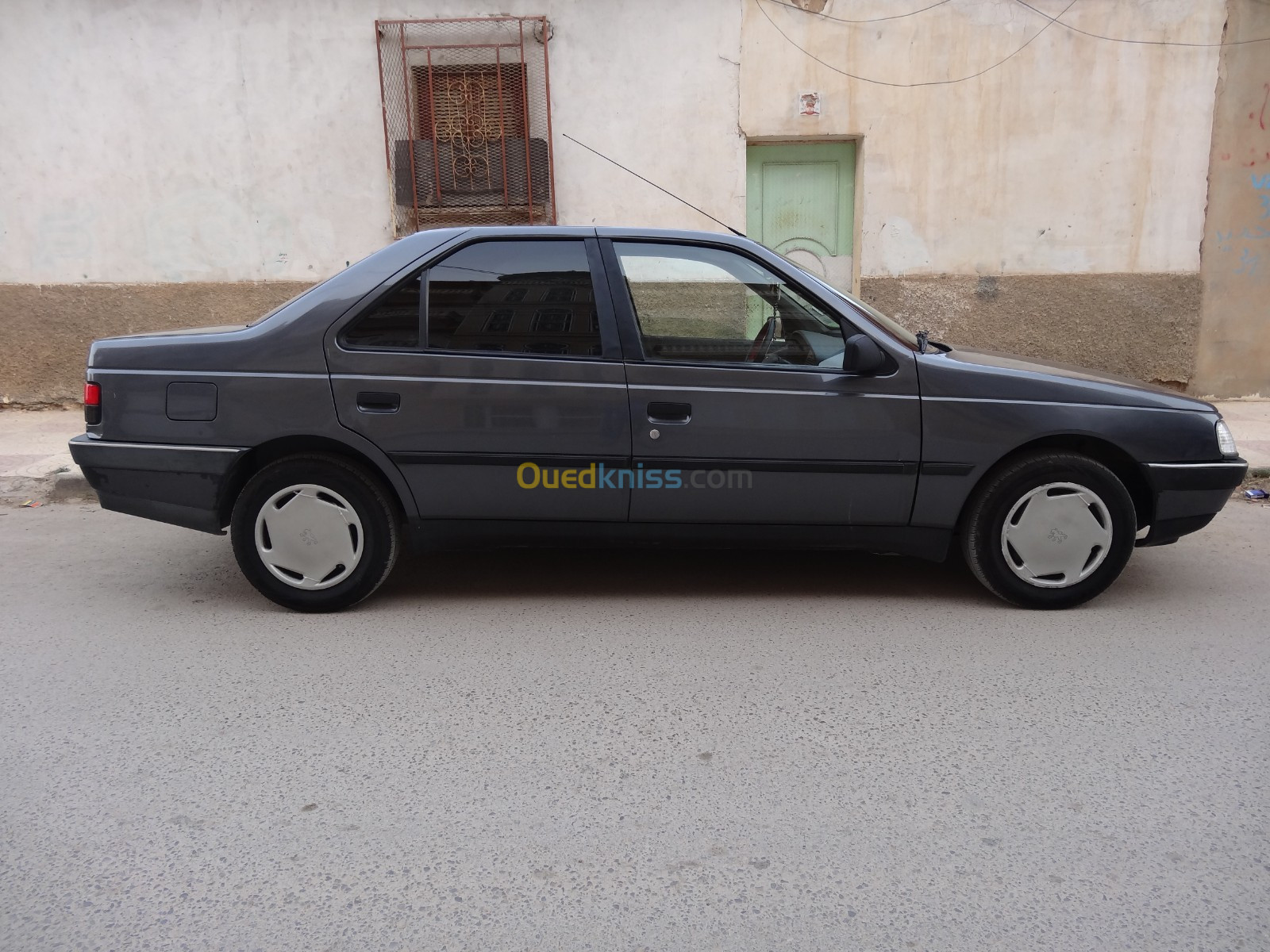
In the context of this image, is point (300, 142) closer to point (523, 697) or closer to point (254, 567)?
point (254, 567)

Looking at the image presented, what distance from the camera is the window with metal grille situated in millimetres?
8734

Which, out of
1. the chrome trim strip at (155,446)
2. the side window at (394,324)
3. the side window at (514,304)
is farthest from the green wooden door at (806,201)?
the chrome trim strip at (155,446)

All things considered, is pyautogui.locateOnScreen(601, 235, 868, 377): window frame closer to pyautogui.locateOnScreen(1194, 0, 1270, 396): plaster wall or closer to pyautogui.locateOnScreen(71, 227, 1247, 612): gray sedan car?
pyautogui.locateOnScreen(71, 227, 1247, 612): gray sedan car

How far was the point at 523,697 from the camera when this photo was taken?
11.0 ft

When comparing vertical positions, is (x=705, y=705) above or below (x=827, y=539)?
below

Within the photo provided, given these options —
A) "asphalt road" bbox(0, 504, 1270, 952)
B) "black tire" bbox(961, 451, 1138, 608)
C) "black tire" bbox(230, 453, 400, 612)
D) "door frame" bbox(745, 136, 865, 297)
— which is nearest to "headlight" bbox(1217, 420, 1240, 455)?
"black tire" bbox(961, 451, 1138, 608)

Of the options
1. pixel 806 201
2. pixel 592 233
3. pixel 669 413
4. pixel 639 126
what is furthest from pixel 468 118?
pixel 669 413

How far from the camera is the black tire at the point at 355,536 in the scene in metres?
4.12

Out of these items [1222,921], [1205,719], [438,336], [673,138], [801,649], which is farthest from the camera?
[673,138]

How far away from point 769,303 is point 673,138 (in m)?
5.19

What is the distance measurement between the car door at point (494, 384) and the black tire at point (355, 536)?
183mm

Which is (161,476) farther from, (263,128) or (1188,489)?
(263,128)

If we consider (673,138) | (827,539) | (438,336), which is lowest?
(827,539)

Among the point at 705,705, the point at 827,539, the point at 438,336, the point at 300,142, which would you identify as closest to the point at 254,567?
the point at 438,336
